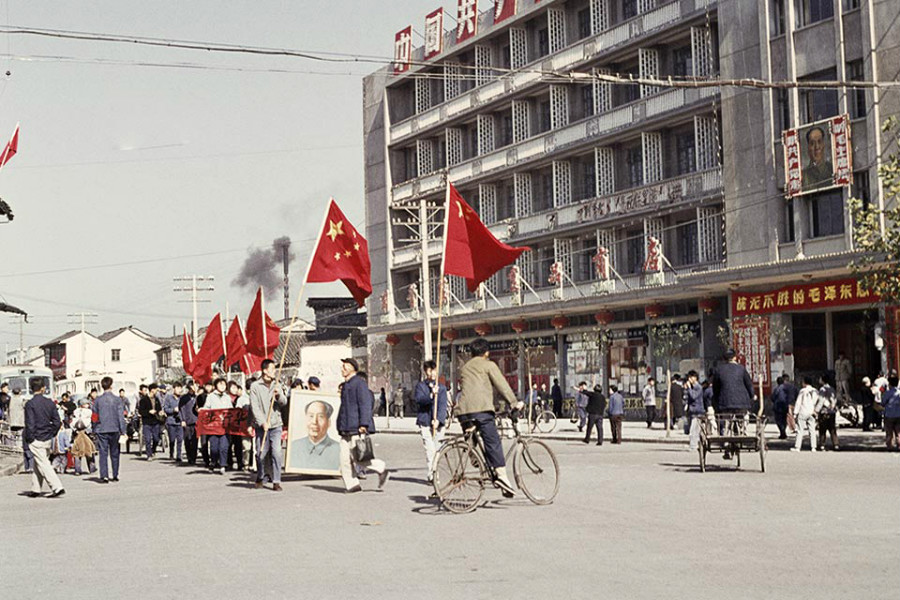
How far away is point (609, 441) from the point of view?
32.9m

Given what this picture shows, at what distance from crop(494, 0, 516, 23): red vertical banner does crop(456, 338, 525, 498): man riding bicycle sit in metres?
38.9

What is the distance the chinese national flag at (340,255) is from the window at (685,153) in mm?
23757

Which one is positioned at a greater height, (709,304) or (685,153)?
(685,153)

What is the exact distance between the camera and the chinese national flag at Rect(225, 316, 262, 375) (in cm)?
3844

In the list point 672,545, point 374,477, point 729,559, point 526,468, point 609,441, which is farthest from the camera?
point 609,441

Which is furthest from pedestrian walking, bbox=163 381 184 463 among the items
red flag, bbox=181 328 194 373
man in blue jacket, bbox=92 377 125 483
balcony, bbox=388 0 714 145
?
Answer: red flag, bbox=181 328 194 373

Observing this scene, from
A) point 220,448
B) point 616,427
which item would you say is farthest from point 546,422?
point 220,448

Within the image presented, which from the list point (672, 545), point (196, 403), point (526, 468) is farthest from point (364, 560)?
point (196, 403)

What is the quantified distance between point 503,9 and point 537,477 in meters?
39.9

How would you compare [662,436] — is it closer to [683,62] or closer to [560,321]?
[683,62]

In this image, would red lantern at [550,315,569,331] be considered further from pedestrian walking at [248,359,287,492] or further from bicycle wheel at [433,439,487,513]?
bicycle wheel at [433,439,487,513]

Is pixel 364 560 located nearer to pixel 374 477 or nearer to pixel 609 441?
pixel 374 477

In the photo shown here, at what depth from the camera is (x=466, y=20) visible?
177ft

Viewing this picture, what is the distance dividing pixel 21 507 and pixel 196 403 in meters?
8.87
